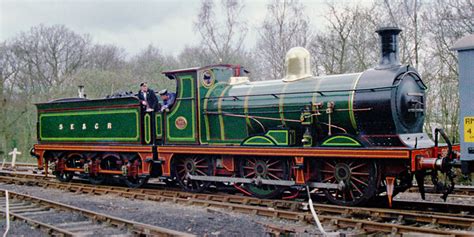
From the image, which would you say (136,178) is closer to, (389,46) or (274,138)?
(274,138)

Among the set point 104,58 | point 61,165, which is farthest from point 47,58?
point 61,165

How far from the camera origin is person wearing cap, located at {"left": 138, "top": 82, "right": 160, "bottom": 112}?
42.4 feet

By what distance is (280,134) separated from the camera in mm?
10398

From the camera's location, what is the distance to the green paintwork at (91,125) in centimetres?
1328

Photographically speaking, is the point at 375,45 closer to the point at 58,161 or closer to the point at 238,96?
the point at 238,96

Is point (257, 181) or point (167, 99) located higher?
point (167, 99)

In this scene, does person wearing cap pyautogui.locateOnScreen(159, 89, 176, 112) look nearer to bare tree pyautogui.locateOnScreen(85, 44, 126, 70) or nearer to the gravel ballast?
the gravel ballast

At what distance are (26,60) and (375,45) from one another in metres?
25.8

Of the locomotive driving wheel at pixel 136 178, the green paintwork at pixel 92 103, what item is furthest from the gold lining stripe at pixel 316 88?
the locomotive driving wheel at pixel 136 178

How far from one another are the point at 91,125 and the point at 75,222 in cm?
581

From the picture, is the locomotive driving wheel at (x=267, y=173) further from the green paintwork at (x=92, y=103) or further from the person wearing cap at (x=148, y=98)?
the green paintwork at (x=92, y=103)

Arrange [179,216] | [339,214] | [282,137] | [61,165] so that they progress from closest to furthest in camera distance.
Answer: [339,214] → [179,216] → [282,137] → [61,165]

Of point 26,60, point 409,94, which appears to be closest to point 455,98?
point 409,94

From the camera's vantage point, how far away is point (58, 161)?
15.2m
